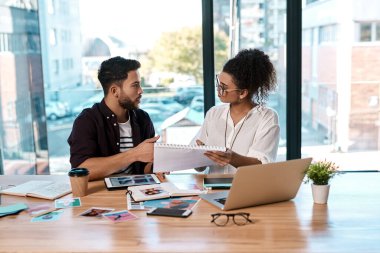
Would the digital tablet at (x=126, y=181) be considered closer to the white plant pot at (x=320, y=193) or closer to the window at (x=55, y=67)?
the white plant pot at (x=320, y=193)

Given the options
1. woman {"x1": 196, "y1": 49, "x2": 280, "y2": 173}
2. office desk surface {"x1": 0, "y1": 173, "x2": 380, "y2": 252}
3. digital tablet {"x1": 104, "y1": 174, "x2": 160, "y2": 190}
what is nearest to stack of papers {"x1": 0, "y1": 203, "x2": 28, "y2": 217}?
office desk surface {"x1": 0, "y1": 173, "x2": 380, "y2": 252}

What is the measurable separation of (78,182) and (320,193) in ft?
3.17

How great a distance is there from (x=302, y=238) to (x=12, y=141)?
9.52ft

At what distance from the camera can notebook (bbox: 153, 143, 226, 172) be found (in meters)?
1.89

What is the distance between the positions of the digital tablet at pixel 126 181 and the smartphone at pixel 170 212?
348 mm

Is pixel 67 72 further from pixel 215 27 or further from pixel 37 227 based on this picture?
pixel 37 227

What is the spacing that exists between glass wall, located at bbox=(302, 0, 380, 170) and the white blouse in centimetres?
117

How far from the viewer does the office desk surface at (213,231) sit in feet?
4.28

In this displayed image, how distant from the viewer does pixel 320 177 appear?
163 cm

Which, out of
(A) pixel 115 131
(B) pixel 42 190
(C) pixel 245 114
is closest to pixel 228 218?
(B) pixel 42 190

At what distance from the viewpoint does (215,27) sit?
343cm

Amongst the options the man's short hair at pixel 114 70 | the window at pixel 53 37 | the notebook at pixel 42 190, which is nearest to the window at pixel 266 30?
the man's short hair at pixel 114 70

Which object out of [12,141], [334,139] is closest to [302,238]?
[334,139]

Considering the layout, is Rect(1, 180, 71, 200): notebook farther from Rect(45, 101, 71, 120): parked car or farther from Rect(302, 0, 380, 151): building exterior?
Rect(302, 0, 380, 151): building exterior
